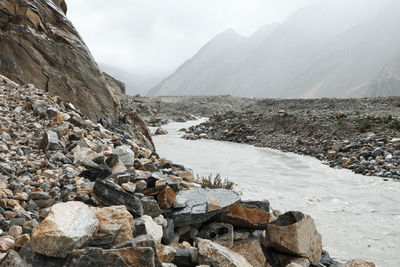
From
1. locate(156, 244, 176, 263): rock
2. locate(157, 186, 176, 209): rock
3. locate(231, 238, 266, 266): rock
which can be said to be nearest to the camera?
locate(156, 244, 176, 263): rock

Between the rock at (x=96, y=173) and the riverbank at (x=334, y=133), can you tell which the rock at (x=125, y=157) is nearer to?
the rock at (x=96, y=173)

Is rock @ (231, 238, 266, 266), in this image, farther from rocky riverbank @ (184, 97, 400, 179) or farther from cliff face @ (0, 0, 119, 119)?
rocky riverbank @ (184, 97, 400, 179)

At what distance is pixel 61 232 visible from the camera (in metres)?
2.29

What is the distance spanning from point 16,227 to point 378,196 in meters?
8.71

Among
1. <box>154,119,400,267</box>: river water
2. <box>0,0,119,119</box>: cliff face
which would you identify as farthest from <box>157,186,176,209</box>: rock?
<box>0,0,119,119</box>: cliff face

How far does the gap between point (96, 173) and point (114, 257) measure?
85.7 inches

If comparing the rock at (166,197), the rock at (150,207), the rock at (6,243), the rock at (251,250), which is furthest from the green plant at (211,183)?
the rock at (6,243)

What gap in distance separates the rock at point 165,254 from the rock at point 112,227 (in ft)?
1.13

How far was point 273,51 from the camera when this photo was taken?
516 ft

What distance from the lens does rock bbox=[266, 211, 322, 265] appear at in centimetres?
373

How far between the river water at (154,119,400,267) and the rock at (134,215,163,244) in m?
3.18

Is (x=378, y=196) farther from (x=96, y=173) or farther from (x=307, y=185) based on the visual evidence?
(x=96, y=173)

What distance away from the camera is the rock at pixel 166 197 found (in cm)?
397

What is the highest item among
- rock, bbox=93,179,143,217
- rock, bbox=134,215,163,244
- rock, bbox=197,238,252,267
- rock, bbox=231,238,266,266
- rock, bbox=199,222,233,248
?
rock, bbox=93,179,143,217
